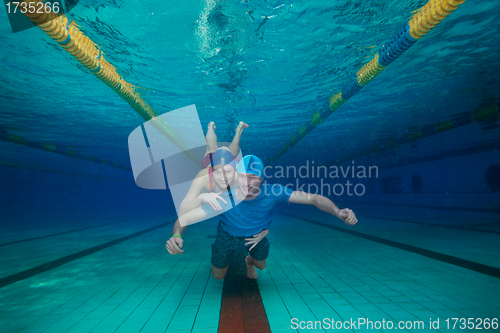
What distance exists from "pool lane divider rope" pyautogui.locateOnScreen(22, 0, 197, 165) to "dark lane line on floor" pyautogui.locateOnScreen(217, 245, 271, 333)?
468cm

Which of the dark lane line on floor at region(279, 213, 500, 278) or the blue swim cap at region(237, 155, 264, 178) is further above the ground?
the blue swim cap at region(237, 155, 264, 178)

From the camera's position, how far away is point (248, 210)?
10.3 feet

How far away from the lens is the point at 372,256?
4.81m

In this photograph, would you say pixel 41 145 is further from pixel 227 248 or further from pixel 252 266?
pixel 252 266

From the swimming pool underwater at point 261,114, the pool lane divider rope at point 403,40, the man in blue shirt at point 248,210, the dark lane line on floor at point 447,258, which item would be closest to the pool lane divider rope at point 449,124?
the swimming pool underwater at point 261,114

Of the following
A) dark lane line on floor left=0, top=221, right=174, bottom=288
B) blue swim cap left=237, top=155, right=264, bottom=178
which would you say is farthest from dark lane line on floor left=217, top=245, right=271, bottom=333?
dark lane line on floor left=0, top=221, right=174, bottom=288

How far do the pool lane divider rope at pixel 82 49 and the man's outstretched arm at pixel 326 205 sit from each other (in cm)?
436

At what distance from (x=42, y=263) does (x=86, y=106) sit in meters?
5.10

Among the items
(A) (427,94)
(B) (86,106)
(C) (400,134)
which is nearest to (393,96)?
(A) (427,94)

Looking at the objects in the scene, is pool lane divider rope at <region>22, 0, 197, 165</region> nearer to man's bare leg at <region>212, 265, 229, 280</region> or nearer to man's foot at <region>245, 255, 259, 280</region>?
man's bare leg at <region>212, 265, 229, 280</region>

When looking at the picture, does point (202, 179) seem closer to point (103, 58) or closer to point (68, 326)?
point (68, 326)

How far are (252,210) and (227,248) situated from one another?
0.76 metres

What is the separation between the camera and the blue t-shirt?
3133 millimetres

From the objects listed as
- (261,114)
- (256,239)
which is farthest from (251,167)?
(261,114)
